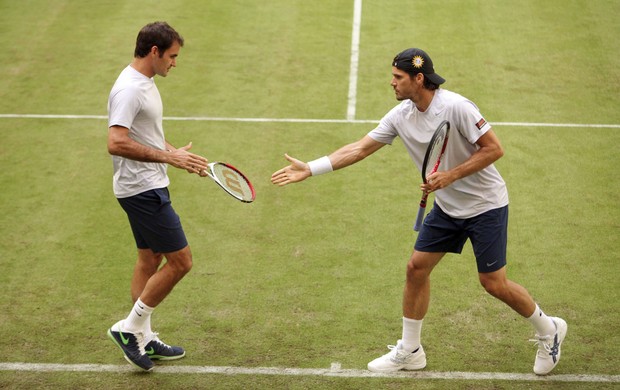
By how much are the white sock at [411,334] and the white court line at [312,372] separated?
21 cm

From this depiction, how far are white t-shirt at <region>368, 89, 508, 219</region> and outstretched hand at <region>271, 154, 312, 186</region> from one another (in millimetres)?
684

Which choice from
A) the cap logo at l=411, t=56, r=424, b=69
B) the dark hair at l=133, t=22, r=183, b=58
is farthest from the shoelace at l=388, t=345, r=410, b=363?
the dark hair at l=133, t=22, r=183, b=58

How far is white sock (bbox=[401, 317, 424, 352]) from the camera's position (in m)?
7.38

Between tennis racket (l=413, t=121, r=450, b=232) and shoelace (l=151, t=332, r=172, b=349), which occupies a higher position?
tennis racket (l=413, t=121, r=450, b=232)

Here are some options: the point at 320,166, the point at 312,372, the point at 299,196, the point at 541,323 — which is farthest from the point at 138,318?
the point at 299,196

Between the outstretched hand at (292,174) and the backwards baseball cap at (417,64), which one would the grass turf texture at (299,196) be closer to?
the outstretched hand at (292,174)

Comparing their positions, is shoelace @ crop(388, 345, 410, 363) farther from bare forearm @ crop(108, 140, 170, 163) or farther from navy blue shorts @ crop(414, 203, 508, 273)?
bare forearm @ crop(108, 140, 170, 163)

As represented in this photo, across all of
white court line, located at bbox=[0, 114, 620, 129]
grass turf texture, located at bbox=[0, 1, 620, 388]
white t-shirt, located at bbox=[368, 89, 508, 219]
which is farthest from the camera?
white court line, located at bbox=[0, 114, 620, 129]

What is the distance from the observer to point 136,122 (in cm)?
714

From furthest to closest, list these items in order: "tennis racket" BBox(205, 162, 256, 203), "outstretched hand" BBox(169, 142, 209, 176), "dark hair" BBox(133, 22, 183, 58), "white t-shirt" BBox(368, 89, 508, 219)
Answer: "tennis racket" BBox(205, 162, 256, 203)
"dark hair" BBox(133, 22, 183, 58)
"outstretched hand" BBox(169, 142, 209, 176)
"white t-shirt" BBox(368, 89, 508, 219)

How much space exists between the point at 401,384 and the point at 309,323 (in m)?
1.20

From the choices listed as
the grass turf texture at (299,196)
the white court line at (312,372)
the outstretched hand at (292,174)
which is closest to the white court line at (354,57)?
the grass turf texture at (299,196)

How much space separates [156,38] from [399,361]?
3.13 meters

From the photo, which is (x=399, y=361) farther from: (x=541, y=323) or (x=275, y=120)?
(x=275, y=120)
